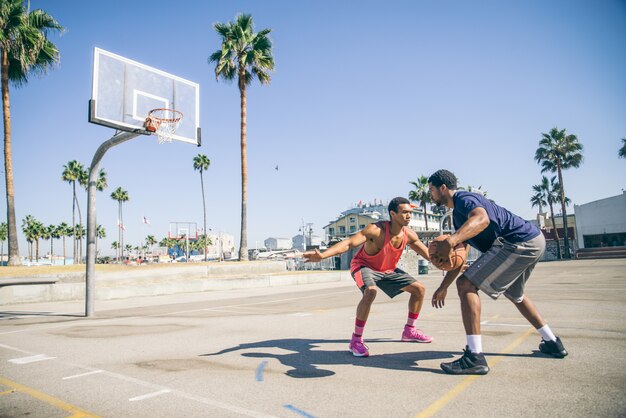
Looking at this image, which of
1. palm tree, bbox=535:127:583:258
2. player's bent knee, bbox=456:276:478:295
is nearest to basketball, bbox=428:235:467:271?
player's bent knee, bbox=456:276:478:295

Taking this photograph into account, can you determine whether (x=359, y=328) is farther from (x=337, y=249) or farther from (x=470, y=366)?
(x=470, y=366)

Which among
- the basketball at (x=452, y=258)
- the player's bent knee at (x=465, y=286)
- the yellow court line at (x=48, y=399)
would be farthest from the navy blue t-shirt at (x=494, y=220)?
the yellow court line at (x=48, y=399)

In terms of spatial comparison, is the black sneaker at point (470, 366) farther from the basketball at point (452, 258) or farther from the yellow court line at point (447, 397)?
the basketball at point (452, 258)

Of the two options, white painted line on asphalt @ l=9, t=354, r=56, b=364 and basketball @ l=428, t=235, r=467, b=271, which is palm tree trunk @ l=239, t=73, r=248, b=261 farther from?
basketball @ l=428, t=235, r=467, b=271

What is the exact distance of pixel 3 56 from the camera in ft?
64.3

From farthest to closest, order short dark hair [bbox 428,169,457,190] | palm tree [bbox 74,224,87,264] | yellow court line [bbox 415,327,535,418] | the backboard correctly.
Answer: palm tree [bbox 74,224,87,264] < the backboard < short dark hair [bbox 428,169,457,190] < yellow court line [bbox 415,327,535,418]

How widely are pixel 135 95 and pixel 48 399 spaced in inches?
371

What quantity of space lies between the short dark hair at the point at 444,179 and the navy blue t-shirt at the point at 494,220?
0.14 m

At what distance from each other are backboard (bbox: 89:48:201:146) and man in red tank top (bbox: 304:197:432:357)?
773cm

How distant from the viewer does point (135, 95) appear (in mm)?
11023

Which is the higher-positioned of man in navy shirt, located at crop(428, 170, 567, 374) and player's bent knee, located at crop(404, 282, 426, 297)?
man in navy shirt, located at crop(428, 170, 567, 374)

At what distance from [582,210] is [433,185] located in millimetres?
63423

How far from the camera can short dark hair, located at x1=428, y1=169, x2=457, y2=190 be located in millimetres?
4289

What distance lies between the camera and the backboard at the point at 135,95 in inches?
392
